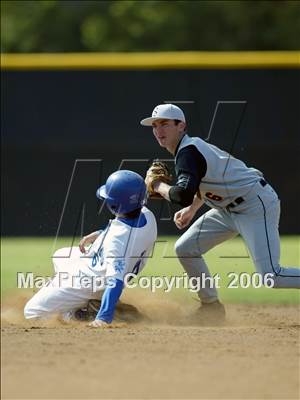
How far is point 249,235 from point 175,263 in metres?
3.19

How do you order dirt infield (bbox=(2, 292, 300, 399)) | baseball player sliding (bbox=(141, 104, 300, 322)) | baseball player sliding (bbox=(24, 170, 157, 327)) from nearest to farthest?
1. dirt infield (bbox=(2, 292, 300, 399))
2. baseball player sliding (bbox=(24, 170, 157, 327))
3. baseball player sliding (bbox=(141, 104, 300, 322))

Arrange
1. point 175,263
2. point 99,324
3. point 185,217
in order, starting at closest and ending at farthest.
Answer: point 99,324
point 185,217
point 175,263

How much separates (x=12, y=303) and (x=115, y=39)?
13000 millimetres

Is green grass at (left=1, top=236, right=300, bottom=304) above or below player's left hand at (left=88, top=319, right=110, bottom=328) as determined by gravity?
below

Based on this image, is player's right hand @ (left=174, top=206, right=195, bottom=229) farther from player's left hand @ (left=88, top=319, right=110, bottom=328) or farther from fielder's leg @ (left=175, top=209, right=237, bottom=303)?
player's left hand @ (left=88, top=319, right=110, bottom=328)

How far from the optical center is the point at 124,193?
555 cm

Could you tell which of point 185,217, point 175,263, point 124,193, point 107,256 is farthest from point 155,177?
point 175,263

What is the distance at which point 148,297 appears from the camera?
6691mm

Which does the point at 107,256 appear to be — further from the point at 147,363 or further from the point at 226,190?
the point at 147,363

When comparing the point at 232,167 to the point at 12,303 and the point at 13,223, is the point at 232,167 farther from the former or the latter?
the point at 13,223

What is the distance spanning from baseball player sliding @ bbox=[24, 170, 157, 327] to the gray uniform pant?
0.49 meters

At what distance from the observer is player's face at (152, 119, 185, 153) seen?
18.6ft

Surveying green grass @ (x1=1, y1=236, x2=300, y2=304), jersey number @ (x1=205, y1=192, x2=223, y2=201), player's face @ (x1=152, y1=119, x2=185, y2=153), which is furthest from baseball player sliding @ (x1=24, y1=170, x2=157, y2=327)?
green grass @ (x1=1, y1=236, x2=300, y2=304)

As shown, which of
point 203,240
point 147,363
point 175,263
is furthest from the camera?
point 175,263
